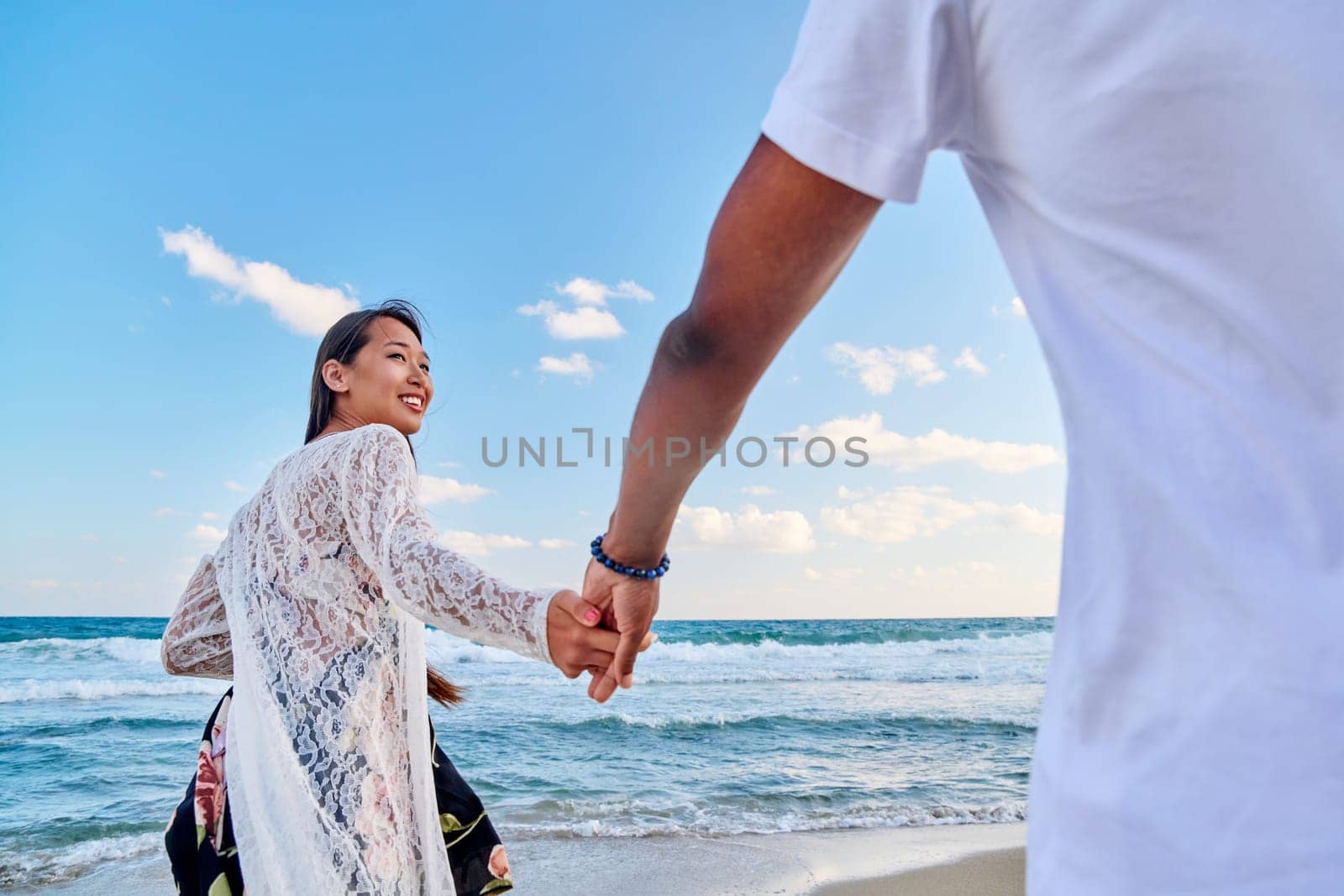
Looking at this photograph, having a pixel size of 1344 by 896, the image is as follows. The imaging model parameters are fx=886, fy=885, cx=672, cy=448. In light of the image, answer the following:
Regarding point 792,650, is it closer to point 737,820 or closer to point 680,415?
point 737,820

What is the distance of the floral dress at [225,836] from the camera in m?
1.79

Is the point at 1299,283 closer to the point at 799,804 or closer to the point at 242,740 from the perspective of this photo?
the point at 242,740

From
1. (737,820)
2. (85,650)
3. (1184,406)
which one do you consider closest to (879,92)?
(1184,406)

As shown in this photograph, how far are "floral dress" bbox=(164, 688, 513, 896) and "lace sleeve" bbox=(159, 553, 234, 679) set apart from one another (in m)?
0.27

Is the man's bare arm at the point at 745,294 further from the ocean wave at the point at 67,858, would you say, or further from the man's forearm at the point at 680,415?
the ocean wave at the point at 67,858

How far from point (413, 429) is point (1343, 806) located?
214 cm

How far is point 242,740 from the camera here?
176cm

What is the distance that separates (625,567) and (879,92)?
2.84 ft

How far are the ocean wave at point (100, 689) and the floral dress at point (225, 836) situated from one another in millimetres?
12186

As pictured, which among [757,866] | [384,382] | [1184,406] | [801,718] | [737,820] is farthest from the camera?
[801,718]

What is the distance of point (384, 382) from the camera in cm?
226

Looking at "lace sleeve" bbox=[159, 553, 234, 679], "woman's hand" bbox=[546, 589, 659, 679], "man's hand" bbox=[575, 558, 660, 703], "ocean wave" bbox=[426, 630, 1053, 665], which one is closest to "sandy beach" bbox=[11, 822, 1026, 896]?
"lace sleeve" bbox=[159, 553, 234, 679]

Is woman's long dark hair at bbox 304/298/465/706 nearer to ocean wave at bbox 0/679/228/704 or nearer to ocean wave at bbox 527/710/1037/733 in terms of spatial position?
ocean wave at bbox 527/710/1037/733

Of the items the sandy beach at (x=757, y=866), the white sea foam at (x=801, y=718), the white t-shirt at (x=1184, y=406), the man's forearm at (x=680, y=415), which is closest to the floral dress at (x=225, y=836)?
the man's forearm at (x=680, y=415)
